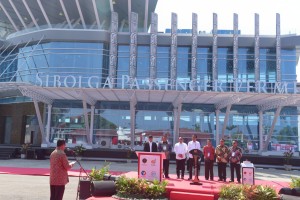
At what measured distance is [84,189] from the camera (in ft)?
33.1

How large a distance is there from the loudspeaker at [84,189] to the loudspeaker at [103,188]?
0.14 meters

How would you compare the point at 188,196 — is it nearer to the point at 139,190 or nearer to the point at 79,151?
the point at 139,190

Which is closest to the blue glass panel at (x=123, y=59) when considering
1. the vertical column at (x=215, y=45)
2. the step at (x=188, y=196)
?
the vertical column at (x=215, y=45)

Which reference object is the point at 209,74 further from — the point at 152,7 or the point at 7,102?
the point at 7,102

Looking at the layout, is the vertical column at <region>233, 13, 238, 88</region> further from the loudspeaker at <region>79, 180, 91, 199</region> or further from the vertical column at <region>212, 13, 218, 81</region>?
the loudspeaker at <region>79, 180, 91, 199</region>

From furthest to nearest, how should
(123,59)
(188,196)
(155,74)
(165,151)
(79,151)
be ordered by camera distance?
(123,59) < (155,74) < (79,151) < (165,151) < (188,196)


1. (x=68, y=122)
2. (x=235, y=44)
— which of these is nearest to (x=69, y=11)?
(x=68, y=122)

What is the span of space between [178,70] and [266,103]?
31.4ft

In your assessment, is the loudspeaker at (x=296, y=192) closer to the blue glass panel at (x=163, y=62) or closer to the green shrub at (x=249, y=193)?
the green shrub at (x=249, y=193)

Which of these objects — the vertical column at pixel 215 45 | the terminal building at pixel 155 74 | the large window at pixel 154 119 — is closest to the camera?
the terminal building at pixel 155 74

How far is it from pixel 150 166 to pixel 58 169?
184 inches

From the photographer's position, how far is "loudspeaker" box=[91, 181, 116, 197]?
32.8ft

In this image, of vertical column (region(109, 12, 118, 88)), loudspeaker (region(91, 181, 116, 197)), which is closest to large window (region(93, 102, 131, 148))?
vertical column (region(109, 12, 118, 88))

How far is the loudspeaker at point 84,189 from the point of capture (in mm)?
10047
